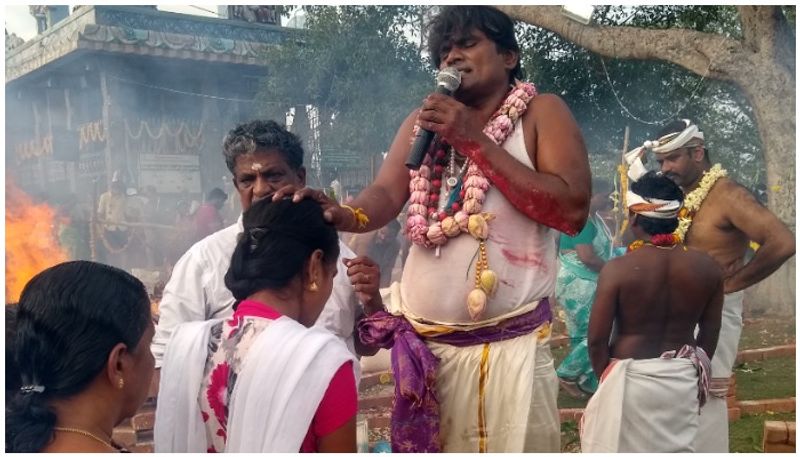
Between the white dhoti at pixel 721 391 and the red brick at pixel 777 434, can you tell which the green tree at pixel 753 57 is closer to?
the white dhoti at pixel 721 391

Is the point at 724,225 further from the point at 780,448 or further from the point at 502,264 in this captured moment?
the point at 502,264

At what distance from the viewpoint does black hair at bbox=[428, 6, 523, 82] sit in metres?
2.69

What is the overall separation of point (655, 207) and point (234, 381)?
258 centimetres

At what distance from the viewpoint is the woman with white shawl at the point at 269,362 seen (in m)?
2.11

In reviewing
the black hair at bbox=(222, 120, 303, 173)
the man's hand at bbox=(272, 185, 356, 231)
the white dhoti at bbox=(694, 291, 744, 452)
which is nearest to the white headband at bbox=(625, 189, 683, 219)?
the white dhoti at bbox=(694, 291, 744, 452)

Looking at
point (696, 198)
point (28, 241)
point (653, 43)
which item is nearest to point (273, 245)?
point (696, 198)

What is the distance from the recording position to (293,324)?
2.20 meters

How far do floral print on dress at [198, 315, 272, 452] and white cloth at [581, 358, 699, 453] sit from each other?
223 cm

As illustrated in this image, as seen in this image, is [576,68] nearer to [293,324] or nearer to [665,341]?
[665,341]

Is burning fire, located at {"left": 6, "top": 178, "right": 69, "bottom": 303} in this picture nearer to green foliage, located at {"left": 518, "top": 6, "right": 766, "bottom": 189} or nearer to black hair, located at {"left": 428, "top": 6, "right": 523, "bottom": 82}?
green foliage, located at {"left": 518, "top": 6, "right": 766, "bottom": 189}

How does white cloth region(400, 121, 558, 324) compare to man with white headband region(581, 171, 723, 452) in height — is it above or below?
above

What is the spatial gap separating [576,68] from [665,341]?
8.43 meters

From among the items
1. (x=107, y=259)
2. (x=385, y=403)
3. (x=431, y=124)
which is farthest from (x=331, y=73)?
(x=431, y=124)

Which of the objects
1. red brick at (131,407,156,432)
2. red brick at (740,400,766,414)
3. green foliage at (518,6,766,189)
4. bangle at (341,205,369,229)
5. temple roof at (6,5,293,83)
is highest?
temple roof at (6,5,293,83)
